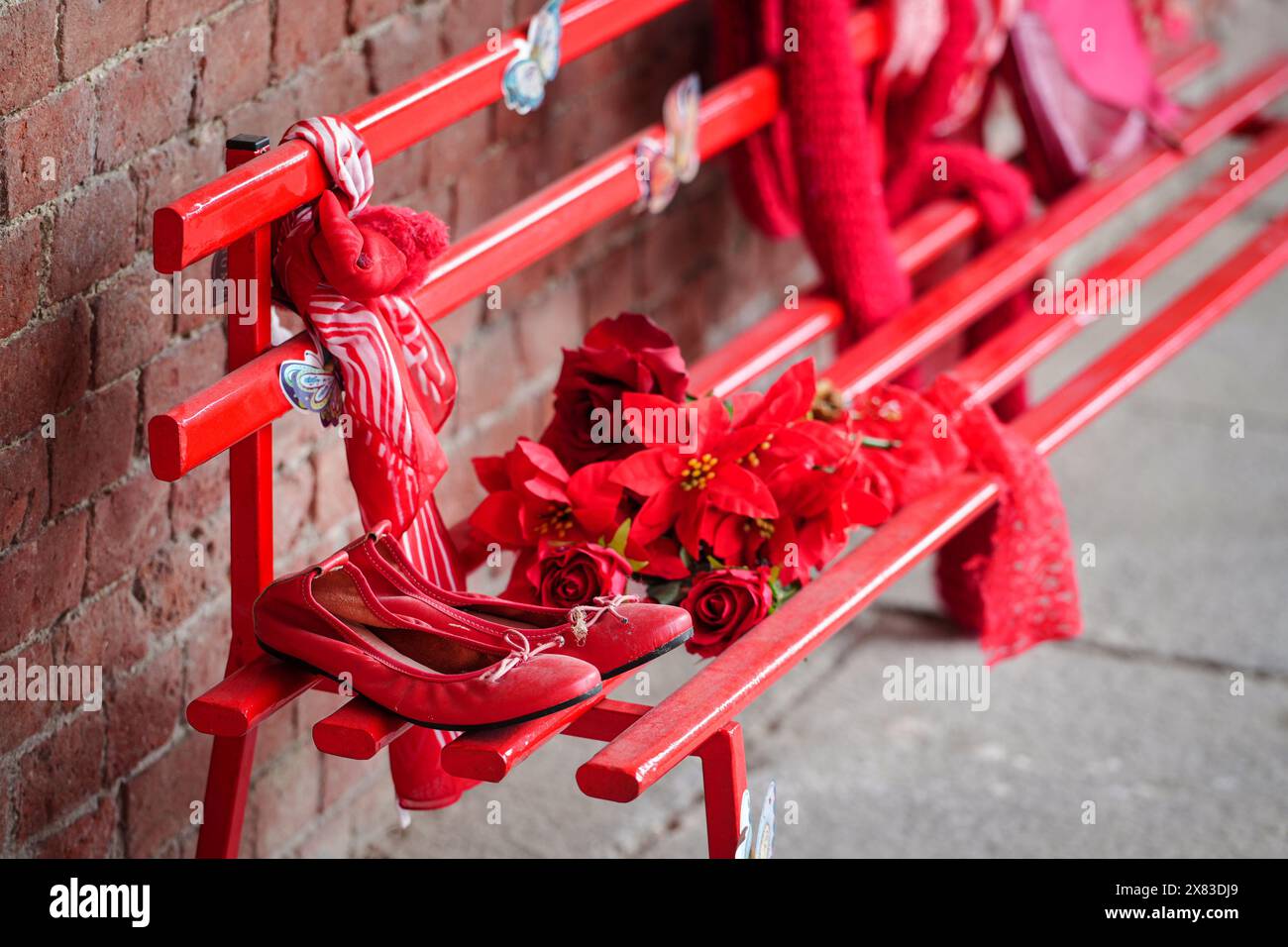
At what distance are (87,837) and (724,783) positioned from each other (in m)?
0.71

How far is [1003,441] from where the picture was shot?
6.03ft

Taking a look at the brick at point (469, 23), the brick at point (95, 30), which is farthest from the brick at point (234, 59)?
the brick at point (469, 23)

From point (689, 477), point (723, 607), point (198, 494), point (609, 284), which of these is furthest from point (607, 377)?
point (609, 284)

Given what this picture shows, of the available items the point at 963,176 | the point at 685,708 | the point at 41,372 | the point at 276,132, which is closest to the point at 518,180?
the point at 276,132

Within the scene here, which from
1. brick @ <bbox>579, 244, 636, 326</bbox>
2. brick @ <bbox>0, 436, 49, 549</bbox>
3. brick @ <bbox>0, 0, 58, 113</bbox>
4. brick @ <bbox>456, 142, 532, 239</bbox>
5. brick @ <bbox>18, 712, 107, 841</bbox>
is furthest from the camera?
brick @ <bbox>579, 244, 636, 326</bbox>

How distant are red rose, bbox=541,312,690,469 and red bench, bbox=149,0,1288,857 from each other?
0.14m

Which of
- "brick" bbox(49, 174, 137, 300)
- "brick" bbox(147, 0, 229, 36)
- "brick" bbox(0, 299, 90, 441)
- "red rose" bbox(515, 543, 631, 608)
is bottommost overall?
"red rose" bbox(515, 543, 631, 608)

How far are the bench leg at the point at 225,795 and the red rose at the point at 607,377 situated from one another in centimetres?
40

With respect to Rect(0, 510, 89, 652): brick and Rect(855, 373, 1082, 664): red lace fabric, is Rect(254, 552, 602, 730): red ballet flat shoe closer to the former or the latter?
Rect(0, 510, 89, 652): brick

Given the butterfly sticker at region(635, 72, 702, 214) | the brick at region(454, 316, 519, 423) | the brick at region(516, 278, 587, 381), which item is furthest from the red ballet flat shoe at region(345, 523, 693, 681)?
the brick at region(516, 278, 587, 381)

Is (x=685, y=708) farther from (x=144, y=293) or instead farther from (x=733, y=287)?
(x=733, y=287)

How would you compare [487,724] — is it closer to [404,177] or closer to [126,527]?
[126,527]

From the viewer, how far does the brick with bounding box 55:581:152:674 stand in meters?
1.58

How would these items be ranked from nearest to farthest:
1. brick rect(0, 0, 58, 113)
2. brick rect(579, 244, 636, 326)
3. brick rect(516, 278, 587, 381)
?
1. brick rect(0, 0, 58, 113)
2. brick rect(516, 278, 587, 381)
3. brick rect(579, 244, 636, 326)
